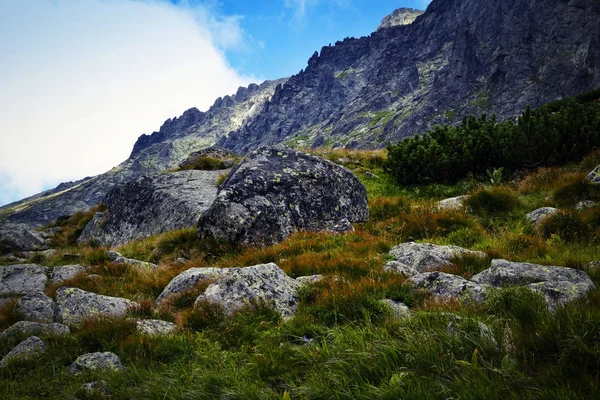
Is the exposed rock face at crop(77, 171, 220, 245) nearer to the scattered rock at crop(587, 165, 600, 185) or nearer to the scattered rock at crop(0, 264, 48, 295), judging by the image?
the scattered rock at crop(0, 264, 48, 295)

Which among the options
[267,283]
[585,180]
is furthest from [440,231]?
[267,283]

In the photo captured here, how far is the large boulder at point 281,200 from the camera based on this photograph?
10.1 metres

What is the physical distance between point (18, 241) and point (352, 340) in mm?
21102

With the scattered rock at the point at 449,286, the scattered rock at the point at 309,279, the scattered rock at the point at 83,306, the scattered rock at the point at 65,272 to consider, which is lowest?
the scattered rock at the point at 449,286

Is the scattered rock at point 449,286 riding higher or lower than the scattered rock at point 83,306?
lower

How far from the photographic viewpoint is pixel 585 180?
10.5 metres

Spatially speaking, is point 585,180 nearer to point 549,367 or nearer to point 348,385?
point 549,367

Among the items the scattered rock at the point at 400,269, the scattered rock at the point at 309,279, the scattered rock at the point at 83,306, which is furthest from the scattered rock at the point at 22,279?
the scattered rock at the point at 400,269

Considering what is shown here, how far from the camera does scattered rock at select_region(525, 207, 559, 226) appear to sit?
28.8ft

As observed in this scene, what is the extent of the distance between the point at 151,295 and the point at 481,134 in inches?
602

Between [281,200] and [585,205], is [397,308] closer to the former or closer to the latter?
[281,200]

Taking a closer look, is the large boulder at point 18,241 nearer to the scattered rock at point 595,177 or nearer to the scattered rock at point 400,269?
the scattered rock at point 400,269

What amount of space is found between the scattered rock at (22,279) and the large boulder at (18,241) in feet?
26.0

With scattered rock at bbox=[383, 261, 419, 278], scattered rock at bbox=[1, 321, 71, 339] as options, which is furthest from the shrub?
scattered rock at bbox=[1, 321, 71, 339]
